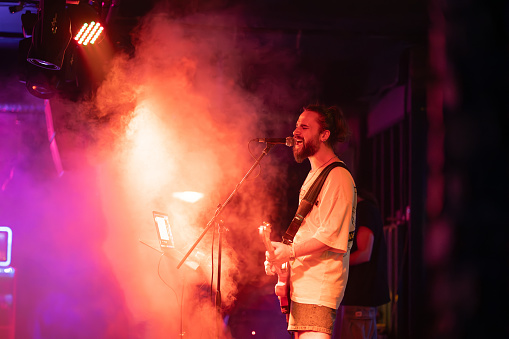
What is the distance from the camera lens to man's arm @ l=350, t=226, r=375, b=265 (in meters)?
4.00

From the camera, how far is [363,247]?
400cm

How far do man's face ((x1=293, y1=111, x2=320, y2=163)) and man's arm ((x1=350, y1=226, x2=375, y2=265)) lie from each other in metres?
1.32

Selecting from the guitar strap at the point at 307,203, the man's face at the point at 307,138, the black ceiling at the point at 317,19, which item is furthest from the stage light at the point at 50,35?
the guitar strap at the point at 307,203

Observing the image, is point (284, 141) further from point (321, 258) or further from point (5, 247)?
point (5, 247)

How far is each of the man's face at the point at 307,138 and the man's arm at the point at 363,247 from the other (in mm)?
1323

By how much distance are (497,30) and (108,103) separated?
5.88m

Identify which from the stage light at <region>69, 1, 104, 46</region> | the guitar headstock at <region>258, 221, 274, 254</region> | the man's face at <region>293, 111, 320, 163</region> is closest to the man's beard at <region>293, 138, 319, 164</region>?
the man's face at <region>293, 111, 320, 163</region>

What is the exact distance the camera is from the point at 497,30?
0.28 metres

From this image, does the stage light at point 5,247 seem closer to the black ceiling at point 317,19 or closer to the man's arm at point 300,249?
the black ceiling at point 317,19

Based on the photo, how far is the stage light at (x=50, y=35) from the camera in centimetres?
419

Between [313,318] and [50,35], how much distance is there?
313 cm

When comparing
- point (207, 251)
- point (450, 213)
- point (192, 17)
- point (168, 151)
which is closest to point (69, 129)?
point (168, 151)

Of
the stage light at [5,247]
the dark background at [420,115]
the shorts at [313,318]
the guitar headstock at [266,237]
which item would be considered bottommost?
the stage light at [5,247]

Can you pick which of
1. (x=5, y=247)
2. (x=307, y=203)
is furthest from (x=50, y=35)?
(x=5, y=247)
